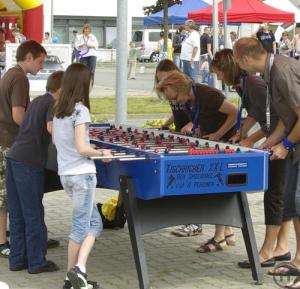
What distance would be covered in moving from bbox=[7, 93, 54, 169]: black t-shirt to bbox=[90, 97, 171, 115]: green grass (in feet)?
35.5

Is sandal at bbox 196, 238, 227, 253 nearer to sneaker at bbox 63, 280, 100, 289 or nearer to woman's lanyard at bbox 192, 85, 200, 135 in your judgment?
woman's lanyard at bbox 192, 85, 200, 135

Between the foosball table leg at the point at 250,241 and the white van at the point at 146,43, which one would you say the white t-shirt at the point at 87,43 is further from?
the white van at the point at 146,43

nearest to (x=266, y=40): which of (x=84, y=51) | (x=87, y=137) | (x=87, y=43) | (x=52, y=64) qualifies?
(x=87, y=137)

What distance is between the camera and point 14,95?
6293mm

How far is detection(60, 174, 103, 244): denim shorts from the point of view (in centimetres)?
541

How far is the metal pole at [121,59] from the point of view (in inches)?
322

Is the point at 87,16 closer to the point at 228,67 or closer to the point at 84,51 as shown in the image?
the point at 84,51

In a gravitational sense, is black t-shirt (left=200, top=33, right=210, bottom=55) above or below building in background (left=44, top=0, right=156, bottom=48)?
below

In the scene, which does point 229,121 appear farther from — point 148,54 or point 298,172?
point 148,54

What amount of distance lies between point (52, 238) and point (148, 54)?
138ft

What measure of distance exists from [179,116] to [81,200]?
2.09m

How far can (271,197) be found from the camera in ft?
20.4

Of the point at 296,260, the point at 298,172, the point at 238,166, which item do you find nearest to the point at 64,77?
the point at 238,166

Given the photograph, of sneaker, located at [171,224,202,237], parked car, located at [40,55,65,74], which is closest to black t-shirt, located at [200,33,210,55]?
parked car, located at [40,55,65,74]
